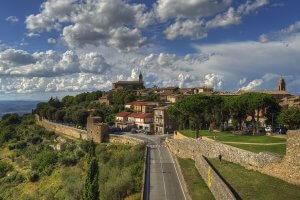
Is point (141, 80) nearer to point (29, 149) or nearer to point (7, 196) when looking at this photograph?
point (29, 149)

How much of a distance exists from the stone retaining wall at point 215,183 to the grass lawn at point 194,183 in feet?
1.41

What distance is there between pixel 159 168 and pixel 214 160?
7.46m

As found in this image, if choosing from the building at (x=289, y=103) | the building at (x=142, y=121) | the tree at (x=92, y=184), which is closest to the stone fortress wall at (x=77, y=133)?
the building at (x=142, y=121)

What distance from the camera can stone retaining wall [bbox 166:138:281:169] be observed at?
2839cm

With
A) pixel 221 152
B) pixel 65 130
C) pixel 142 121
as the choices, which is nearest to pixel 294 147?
pixel 221 152

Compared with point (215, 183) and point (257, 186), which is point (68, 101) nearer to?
point (215, 183)

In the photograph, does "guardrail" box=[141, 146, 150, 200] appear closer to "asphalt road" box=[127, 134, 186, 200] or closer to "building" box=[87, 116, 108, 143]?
"asphalt road" box=[127, 134, 186, 200]

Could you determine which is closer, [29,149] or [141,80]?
[29,149]

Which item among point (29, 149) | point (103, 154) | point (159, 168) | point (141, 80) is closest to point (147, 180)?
point (159, 168)

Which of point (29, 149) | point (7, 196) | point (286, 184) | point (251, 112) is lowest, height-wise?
point (7, 196)

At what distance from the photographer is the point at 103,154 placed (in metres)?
60.0

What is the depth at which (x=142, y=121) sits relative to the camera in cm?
9100

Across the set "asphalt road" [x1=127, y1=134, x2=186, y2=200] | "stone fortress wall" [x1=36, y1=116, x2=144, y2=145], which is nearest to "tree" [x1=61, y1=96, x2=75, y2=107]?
"stone fortress wall" [x1=36, y1=116, x2=144, y2=145]

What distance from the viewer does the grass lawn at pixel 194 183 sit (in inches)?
1098
